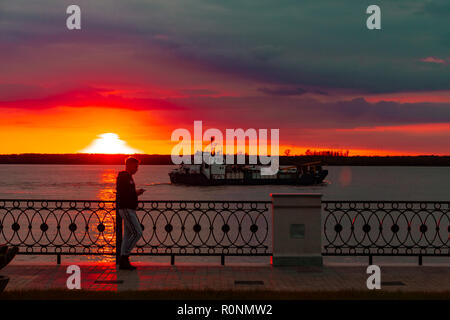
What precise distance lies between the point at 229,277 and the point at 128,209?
2456 mm

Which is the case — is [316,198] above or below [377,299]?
above

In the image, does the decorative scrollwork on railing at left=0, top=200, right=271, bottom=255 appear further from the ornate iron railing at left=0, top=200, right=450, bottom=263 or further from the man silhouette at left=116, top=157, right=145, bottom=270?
the man silhouette at left=116, top=157, right=145, bottom=270

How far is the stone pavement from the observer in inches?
368

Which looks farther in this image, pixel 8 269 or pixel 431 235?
pixel 431 235

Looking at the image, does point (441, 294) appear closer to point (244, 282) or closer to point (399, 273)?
point (399, 273)

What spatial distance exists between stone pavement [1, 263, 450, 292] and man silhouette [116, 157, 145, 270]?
395 mm

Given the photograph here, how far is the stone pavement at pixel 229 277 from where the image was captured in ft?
30.7

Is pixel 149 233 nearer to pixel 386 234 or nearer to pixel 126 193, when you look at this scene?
pixel 386 234

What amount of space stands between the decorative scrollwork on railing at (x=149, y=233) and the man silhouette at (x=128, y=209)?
16.3 inches

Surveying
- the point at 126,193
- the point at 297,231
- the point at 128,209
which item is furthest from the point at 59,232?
the point at 297,231

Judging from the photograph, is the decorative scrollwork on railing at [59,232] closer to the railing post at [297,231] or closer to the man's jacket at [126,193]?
the man's jacket at [126,193]
